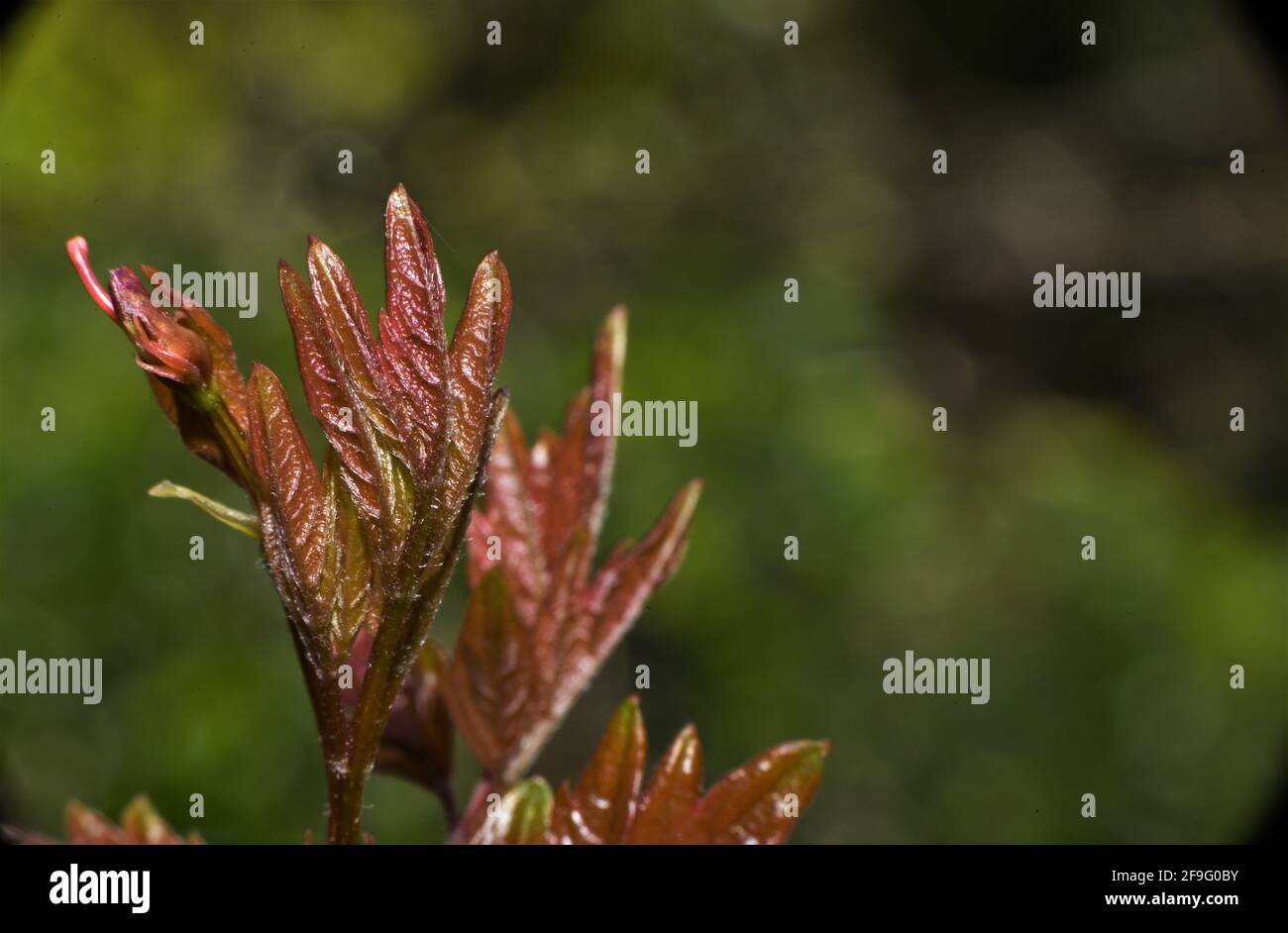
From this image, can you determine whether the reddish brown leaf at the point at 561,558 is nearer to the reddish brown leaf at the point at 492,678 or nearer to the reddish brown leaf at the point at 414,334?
the reddish brown leaf at the point at 492,678

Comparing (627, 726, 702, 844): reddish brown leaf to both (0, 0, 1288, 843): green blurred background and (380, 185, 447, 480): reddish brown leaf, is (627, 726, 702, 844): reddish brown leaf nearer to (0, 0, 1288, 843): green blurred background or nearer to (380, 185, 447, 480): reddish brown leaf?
(380, 185, 447, 480): reddish brown leaf

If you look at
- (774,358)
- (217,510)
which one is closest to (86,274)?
(217,510)

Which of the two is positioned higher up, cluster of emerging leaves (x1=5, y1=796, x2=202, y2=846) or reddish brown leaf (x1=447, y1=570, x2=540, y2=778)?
reddish brown leaf (x1=447, y1=570, x2=540, y2=778)

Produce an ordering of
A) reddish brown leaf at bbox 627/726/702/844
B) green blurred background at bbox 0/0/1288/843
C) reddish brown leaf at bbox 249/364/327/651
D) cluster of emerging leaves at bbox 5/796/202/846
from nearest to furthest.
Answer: reddish brown leaf at bbox 249/364/327/651, reddish brown leaf at bbox 627/726/702/844, cluster of emerging leaves at bbox 5/796/202/846, green blurred background at bbox 0/0/1288/843

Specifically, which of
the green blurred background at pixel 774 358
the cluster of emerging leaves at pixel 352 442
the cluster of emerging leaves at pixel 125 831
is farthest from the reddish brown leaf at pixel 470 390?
the green blurred background at pixel 774 358

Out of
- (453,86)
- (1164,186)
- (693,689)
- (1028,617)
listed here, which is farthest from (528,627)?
(1164,186)

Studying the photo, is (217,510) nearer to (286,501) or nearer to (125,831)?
(286,501)

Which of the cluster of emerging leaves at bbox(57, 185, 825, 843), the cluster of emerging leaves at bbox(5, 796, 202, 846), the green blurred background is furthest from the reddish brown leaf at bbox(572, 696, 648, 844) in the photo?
the green blurred background

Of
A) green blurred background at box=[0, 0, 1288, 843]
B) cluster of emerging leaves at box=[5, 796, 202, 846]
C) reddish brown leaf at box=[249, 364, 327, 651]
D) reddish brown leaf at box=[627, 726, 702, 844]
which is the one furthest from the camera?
green blurred background at box=[0, 0, 1288, 843]
